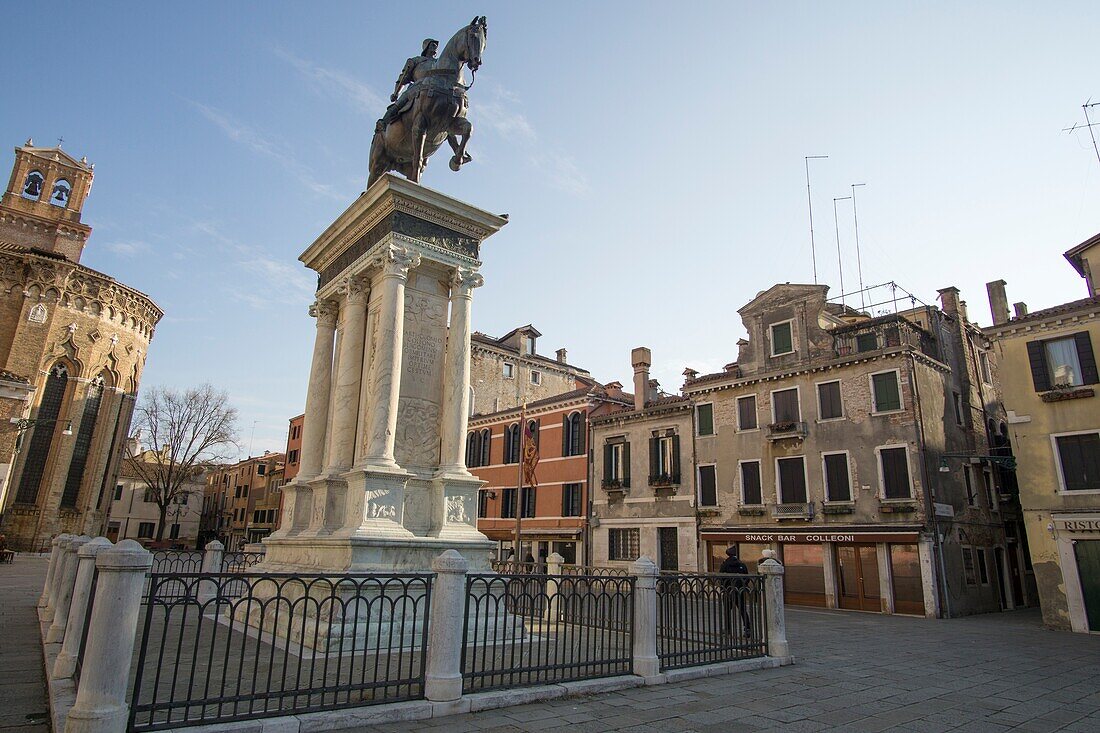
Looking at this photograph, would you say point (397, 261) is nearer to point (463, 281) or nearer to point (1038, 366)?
point (463, 281)

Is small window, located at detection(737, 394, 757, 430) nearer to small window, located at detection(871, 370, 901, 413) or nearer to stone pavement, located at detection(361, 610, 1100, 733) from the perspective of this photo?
small window, located at detection(871, 370, 901, 413)

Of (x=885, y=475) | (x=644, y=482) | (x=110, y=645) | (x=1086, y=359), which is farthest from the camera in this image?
(x=644, y=482)

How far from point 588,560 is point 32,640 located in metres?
24.4

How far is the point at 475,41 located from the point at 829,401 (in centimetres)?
1897

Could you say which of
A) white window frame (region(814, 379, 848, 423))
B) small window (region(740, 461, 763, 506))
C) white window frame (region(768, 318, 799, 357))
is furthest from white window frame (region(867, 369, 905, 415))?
small window (region(740, 461, 763, 506))

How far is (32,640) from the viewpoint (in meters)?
9.26

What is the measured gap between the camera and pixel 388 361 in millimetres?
10773

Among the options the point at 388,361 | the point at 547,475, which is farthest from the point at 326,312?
the point at 547,475

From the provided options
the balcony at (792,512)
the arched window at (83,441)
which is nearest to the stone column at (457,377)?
the balcony at (792,512)

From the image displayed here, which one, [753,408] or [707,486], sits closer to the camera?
[753,408]

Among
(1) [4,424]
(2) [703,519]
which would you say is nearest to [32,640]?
(2) [703,519]

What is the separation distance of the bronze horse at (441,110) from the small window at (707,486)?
1911cm

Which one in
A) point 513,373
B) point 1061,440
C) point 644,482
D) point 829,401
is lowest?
point 644,482

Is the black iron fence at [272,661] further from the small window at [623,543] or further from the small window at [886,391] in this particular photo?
the small window at [623,543]
